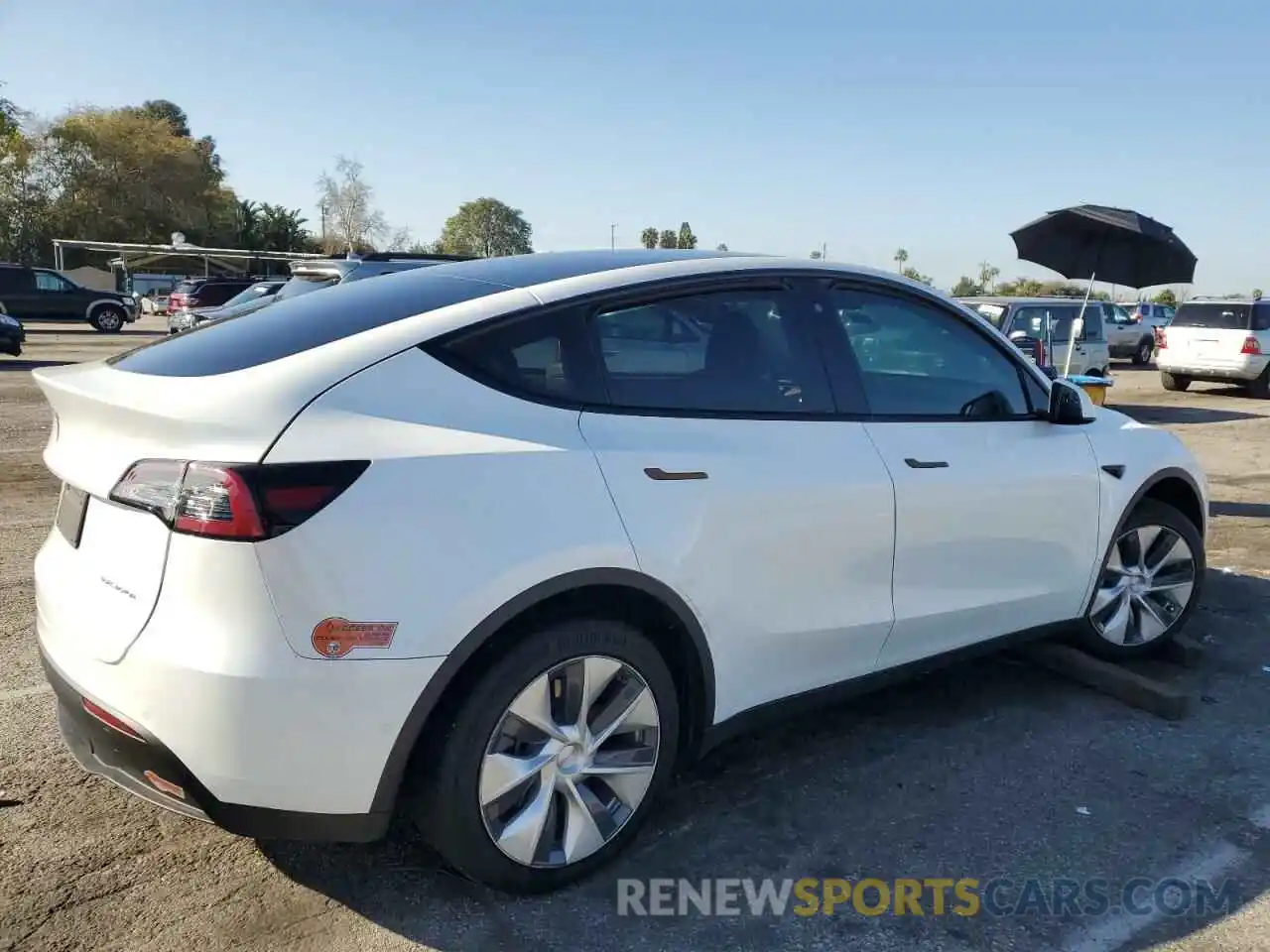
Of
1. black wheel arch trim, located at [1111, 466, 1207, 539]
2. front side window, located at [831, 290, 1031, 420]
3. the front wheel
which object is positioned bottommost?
the front wheel

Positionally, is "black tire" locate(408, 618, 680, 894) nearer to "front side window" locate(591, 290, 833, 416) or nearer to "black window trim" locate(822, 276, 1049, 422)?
"front side window" locate(591, 290, 833, 416)

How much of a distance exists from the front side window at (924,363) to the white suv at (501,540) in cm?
2

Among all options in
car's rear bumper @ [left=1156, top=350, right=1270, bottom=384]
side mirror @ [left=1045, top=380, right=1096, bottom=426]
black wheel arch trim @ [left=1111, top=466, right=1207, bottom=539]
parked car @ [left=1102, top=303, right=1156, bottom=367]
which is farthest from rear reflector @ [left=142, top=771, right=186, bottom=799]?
parked car @ [left=1102, top=303, right=1156, bottom=367]

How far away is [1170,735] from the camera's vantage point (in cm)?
386

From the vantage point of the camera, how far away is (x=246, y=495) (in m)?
2.22

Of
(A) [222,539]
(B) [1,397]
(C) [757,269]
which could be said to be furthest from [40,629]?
(B) [1,397]

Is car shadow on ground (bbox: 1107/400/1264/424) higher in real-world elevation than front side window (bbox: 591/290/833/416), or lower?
lower

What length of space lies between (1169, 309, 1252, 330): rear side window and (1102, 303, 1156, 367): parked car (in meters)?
7.12

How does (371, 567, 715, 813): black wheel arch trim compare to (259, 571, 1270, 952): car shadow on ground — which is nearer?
(371, 567, 715, 813): black wheel arch trim

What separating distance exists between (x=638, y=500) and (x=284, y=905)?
1.38m

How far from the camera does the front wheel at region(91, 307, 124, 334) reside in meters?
30.1

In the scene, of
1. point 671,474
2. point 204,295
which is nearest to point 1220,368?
point 671,474

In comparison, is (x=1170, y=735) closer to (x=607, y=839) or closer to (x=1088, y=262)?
(x=607, y=839)

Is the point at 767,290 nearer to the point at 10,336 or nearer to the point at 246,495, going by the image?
the point at 246,495
